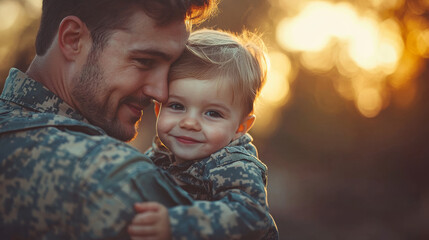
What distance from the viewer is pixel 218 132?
2.92 metres

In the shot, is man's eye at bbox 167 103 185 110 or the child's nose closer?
the child's nose

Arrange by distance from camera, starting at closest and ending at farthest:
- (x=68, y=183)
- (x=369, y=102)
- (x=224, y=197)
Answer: (x=68, y=183) < (x=224, y=197) < (x=369, y=102)

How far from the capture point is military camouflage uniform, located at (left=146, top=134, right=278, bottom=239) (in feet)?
6.09

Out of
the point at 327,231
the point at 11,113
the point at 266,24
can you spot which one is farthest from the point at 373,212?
the point at 11,113

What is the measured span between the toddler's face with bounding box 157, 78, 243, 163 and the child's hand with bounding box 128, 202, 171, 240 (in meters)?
1.11

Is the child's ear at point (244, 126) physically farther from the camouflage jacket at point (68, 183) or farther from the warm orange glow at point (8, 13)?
the warm orange glow at point (8, 13)

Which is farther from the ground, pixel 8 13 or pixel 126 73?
pixel 8 13

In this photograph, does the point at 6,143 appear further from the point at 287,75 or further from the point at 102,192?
the point at 287,75

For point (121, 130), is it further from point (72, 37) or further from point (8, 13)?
point (8, 13)

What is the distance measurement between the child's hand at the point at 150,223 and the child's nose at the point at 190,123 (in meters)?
1.12

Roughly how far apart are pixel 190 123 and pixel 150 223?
120 cm

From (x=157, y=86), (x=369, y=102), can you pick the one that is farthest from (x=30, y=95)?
(x=369, y=102)

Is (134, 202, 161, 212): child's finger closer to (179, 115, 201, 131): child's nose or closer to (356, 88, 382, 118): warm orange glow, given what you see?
(179, 115, 201, 131): child's nose

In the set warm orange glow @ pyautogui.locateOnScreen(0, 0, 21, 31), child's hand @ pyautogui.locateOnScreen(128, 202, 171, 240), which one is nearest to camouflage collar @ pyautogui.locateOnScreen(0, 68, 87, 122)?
child's hand @ pyautogui.locateOnScreen(128, 202, 171, 240)
